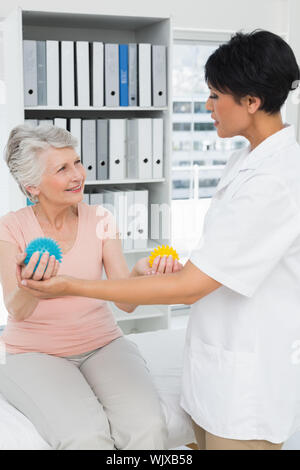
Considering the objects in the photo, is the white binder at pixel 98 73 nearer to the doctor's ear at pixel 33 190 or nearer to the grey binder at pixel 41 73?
the grey binder at pixel 41 73

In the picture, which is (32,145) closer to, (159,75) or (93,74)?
→ (93,74)

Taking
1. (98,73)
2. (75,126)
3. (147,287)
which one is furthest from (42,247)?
(98,73)

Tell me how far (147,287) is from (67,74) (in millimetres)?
1685

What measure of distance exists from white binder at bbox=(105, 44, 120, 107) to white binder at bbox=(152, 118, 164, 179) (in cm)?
22

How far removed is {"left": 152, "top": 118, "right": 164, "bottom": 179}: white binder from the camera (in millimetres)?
2820

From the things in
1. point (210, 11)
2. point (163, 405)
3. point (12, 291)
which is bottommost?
point (163, 405)

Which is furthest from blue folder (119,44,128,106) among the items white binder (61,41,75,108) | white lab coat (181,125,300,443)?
white lab coat (181,125,300,443)

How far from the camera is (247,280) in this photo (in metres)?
1.19

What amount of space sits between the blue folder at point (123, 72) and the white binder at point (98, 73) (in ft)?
0.32

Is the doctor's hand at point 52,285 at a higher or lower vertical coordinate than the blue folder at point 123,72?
lower

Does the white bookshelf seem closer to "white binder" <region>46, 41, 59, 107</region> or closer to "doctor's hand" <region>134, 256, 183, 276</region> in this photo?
"white binder" <region>46, 41, 59, 107</region>

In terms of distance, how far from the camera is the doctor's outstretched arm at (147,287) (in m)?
1.19

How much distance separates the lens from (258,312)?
49.6 inches

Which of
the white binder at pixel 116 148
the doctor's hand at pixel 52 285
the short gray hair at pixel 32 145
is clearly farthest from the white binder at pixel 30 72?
the doctor's hand at pixel 52 285
